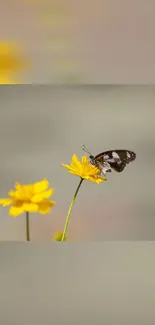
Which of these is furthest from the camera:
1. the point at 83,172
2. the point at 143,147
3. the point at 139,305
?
the point at 143,147

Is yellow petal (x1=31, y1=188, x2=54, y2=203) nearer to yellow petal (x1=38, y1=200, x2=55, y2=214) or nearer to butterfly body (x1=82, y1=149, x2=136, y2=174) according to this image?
yellow petal (x1=38, y1=200, x2=55, y2=214)

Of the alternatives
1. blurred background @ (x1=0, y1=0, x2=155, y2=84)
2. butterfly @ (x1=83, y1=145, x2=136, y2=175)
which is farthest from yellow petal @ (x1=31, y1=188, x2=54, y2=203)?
blurred background @ (x1=0, y1=0, x2=155, y2=84)

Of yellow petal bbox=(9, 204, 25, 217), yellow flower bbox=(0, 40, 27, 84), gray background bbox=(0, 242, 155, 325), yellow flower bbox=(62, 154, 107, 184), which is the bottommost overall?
gray background bbox=(0, 242, 155, 325)

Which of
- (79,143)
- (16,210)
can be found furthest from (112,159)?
(16,210)

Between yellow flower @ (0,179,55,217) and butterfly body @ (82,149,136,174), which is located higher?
butterfly body @ (82,149,136,174)

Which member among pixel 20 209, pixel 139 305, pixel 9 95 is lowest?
pixel 139 305

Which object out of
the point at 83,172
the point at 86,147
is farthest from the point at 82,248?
the point at 86,147

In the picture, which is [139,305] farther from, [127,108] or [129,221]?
[127,108]
